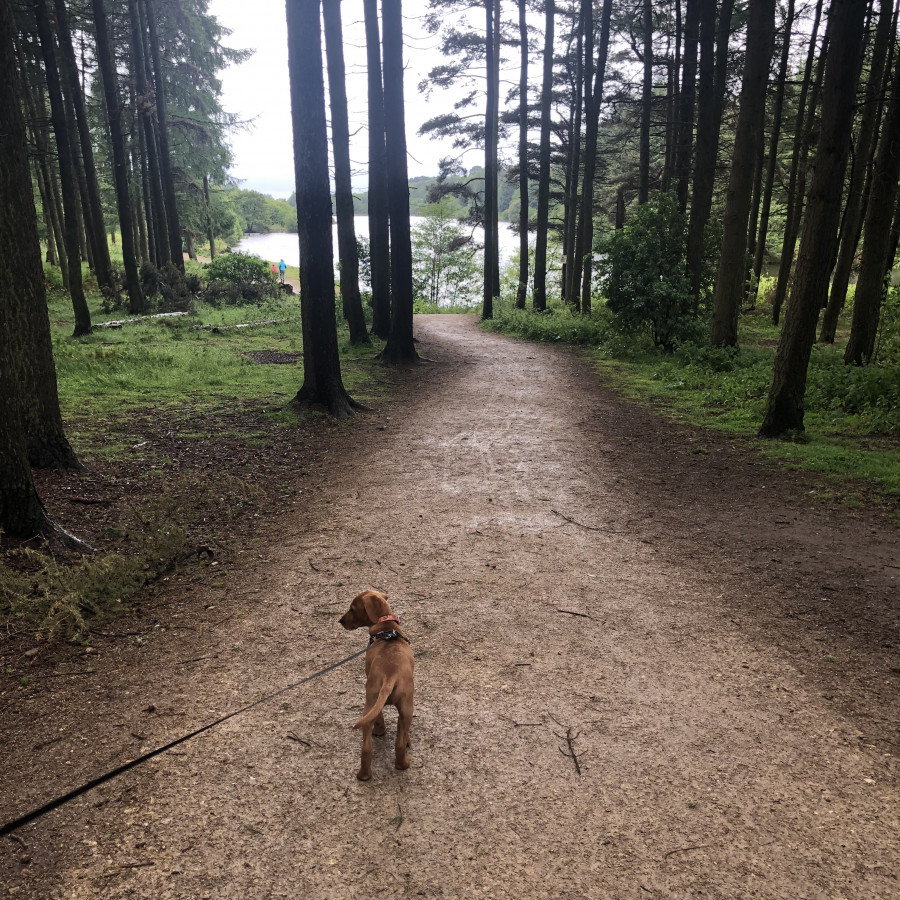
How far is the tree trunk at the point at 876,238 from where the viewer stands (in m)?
11.0

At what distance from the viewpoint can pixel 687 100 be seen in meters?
17.2

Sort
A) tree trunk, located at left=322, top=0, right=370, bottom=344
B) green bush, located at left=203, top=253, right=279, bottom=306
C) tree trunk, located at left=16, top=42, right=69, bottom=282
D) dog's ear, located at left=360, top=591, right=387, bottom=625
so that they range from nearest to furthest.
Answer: dog's ear, located at left=360, top=591, right=387, bottom=625
tree trunk, located at left=322, top=0, right=370, bottom=344
tree trunk, located at left=16, top=42, right=69, bottom=282
green bush, located at left=203, top=253, right=279, bottom=306

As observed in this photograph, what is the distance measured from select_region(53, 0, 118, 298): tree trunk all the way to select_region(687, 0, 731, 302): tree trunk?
1581 centimetres

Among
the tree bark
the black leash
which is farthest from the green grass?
the black leash

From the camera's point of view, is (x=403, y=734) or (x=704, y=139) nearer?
(x=403, y=734)

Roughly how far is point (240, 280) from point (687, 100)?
60.9ft

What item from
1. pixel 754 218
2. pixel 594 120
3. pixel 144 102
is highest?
pixel 144 102

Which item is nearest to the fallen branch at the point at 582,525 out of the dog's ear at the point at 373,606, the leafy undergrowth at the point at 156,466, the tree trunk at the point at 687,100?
the leafy undergrowth at the point at 156,466

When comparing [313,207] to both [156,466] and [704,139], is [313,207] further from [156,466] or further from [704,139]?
[704,139]

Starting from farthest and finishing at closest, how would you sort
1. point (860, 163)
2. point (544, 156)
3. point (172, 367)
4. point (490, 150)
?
point (490, 150)
point (544, 156)
point (860, 163)
point (172, 367)

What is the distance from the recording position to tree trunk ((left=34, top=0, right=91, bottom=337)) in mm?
13672

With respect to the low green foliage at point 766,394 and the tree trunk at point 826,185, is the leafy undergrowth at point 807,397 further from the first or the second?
the tree trunk at point 826,185

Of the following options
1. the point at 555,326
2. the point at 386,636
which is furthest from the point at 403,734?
the point at 555,326

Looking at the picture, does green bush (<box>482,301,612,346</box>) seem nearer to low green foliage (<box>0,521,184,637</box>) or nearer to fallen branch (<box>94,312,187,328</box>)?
fallen branch (<box>94,312,187,328</box>)
